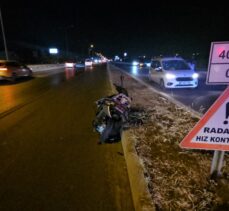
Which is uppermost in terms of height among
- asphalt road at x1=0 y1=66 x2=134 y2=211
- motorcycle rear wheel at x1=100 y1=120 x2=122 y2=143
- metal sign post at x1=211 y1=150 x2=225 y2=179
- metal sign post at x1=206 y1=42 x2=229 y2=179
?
metal sign post at x1=206 y1=42 x2=229 y2=179

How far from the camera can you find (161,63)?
46.6 feet

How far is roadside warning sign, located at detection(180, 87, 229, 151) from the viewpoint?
295cm

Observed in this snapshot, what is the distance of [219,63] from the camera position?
3.01m

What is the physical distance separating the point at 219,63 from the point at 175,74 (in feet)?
32.9

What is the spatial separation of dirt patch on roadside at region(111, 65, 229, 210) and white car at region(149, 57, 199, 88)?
711cm

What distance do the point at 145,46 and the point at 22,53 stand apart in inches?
2448

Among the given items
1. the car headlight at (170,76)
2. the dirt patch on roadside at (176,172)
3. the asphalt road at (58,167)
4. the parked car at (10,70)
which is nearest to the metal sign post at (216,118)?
the dirt patch on roadside at (176,172)

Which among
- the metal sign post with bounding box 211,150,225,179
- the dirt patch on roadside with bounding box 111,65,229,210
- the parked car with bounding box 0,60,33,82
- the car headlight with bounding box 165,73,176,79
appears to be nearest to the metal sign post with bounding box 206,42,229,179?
the metal sign post with bounding box 211,150,225,179

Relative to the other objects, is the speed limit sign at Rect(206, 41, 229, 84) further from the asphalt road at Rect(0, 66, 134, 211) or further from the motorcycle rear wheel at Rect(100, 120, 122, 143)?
the motorcycle rear wheel at Rect(100, 120, 122, 143)

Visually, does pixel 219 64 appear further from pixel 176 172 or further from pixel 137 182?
pixel 137 182

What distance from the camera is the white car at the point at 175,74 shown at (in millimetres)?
12773

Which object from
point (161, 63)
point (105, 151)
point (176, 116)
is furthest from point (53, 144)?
point (161, 63)

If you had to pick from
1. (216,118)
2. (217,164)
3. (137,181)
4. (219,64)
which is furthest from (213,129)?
(137,181)

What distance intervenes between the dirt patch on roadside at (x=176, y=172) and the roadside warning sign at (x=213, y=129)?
65 centimetres
